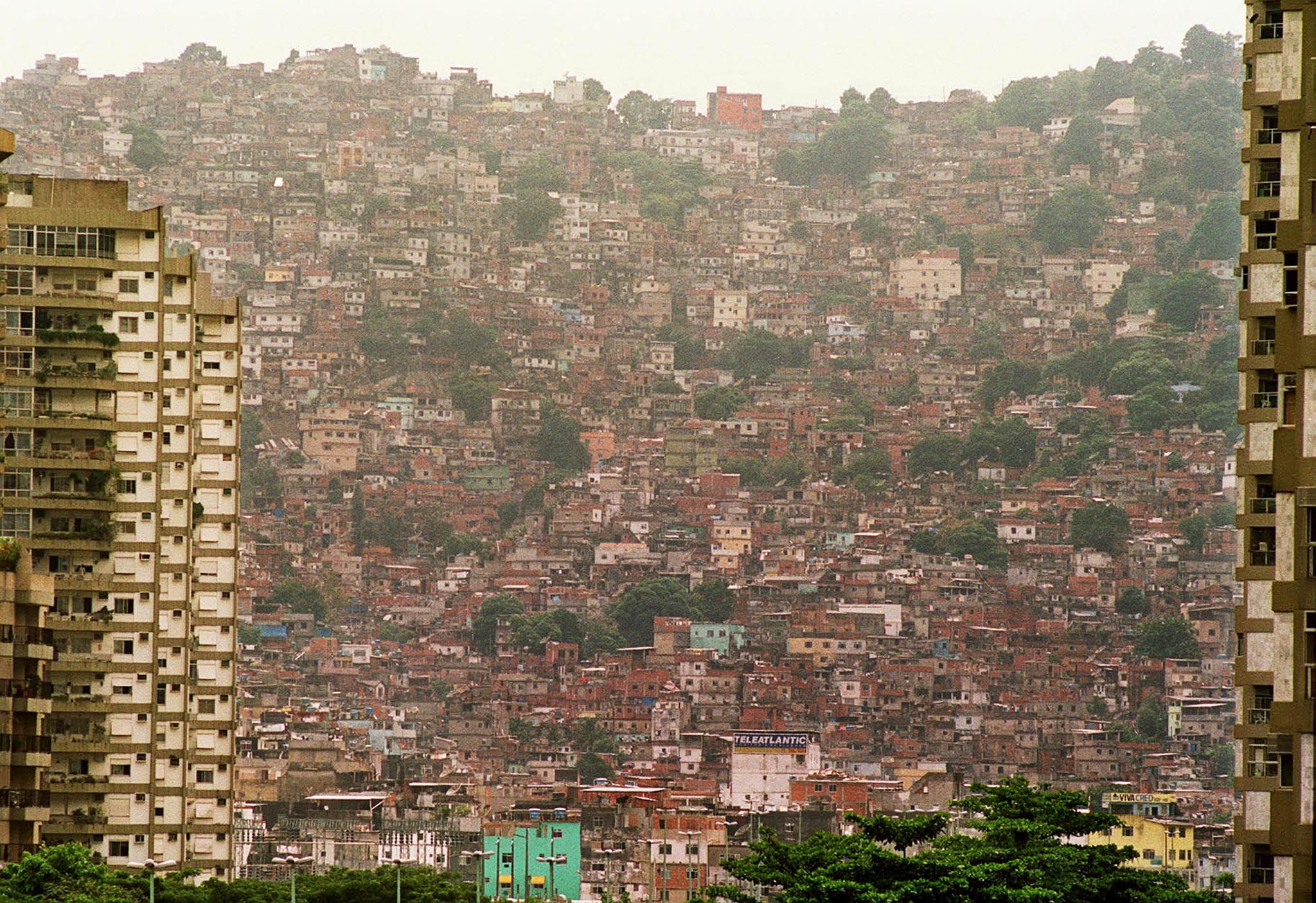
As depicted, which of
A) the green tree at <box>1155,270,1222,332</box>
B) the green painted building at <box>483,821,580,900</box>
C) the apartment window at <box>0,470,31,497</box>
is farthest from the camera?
the green tree at <box>1155,270,1222,332</box>

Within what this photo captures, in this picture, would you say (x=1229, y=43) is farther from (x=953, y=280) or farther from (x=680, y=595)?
(x=680, y=595)

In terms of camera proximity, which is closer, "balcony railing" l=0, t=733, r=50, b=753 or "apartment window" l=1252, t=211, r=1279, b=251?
"apartment window" l=1252, t=211, r=1279, b=251

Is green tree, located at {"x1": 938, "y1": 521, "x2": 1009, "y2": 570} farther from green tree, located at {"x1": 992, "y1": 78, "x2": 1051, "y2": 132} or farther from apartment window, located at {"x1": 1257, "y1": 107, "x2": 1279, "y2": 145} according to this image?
apartment window, located at {"x1": 1257, "y1": 107, "x2": 1279, "y2": 145}

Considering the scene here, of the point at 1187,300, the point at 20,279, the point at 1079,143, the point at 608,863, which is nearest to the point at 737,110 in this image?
the point at 1079,143

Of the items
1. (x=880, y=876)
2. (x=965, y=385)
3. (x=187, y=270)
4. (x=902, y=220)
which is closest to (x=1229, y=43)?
(x=902, y=220)

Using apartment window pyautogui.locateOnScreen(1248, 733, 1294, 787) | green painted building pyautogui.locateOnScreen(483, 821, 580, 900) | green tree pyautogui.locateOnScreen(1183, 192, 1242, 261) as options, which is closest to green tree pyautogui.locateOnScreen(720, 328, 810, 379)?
green tree pyautogui.locateOnScreen(1183, 192, 1242, 261)

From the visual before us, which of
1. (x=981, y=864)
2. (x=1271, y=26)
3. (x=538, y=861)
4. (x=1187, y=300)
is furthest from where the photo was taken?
(x=1187, y=300)

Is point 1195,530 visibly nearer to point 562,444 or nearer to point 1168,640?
point 1168,640

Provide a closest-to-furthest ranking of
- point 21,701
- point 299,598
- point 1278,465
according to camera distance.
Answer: point 1278,465
point 21,701
point 299,598
